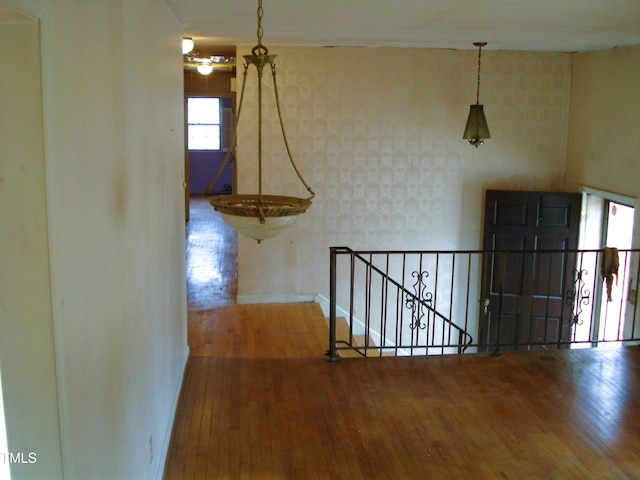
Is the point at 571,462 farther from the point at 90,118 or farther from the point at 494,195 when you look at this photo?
the point at 494,195

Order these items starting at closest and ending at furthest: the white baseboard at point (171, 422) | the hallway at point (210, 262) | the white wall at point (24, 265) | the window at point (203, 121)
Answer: the white wall at point (24, 265) → the white baseboard at point (171, 422) → the hallway at point (210, 262) → the window at point (203, 121)

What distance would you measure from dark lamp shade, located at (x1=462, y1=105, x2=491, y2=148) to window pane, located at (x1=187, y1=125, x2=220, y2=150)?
30.6 ft

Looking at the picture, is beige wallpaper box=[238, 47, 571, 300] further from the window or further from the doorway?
the window

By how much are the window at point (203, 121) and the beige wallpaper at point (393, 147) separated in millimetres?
8498

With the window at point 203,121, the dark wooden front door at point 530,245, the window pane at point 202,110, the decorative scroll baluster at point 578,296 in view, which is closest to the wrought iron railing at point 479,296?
the dark wooden front door at point 530,245

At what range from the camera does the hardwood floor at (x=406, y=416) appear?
3691 millimetres

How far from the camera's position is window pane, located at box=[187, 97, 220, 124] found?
15109 millimetres

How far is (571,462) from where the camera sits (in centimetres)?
372

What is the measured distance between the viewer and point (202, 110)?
15.1 m

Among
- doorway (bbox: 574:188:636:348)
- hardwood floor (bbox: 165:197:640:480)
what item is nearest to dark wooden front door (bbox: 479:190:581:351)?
doorway (bbox: 574:188:636:348)

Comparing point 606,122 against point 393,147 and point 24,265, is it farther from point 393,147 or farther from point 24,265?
point 24,265

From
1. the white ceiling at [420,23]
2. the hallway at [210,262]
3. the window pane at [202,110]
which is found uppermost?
the white ceiling at [420,23]

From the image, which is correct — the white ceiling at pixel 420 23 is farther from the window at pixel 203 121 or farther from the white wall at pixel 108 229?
the window at pixel 203 121

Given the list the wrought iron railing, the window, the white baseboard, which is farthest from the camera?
the window
